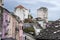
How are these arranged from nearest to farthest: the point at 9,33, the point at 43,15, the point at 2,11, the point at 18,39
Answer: the point at 2,11, the point at 9,33, the point at 18,39, the point at 43,15

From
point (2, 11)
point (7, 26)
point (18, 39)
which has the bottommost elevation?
point (18, 39)

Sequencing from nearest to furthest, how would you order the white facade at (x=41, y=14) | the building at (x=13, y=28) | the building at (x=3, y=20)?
the building at (x=3, y=20) → the building at (x=13, y=28) → the white facade at (x=41, y=14)

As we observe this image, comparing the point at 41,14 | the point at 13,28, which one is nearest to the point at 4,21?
the point at 13,28

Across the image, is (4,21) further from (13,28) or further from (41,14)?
(41,14)

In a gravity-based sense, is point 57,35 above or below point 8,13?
below

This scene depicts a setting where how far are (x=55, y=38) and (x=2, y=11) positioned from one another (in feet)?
9.90

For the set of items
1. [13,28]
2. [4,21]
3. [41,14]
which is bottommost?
[41,14]

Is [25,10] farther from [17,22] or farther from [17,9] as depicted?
[17,22]

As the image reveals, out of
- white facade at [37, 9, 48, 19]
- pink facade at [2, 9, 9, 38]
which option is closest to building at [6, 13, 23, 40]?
pink facade at [2, 9, 9, 38]

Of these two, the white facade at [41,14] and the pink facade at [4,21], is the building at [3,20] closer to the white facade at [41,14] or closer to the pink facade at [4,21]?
the pink facade at [4,21]

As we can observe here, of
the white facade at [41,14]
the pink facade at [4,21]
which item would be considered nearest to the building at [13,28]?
the pink facade at [4,21]

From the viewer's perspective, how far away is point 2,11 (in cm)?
1156

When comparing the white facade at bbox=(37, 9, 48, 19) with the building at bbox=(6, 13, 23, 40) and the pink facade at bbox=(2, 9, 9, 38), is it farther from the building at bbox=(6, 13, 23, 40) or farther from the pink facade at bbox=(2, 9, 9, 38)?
the pink facade at bbox=(2, 9, 9, 38)

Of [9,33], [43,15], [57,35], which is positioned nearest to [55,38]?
[57,35]
